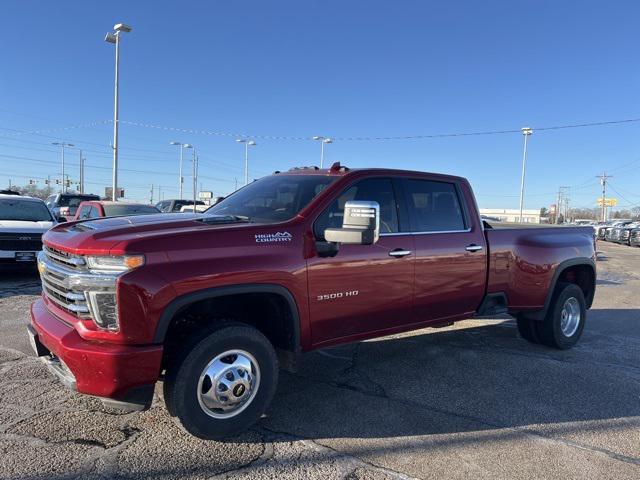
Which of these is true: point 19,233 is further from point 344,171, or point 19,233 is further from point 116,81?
point 116,81

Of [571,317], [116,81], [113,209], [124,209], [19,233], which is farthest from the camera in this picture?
[116,81]

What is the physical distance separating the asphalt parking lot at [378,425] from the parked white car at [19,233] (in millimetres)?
4195

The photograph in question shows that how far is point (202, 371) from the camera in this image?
128 inches

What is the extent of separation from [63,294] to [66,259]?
0.78 ft

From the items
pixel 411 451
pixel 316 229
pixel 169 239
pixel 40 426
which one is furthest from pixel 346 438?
pixel 40 426

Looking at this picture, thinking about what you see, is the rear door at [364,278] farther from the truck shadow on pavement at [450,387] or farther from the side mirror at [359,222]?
the truck shadow on pavement at [450,387]

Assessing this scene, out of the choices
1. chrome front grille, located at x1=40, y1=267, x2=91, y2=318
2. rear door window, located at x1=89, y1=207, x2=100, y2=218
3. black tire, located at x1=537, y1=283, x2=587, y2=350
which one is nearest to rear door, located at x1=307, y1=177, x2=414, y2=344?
chrome front grille, located at x1=40, y1=267, x2=91, y2=318

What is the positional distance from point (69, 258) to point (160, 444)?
4.57 ft

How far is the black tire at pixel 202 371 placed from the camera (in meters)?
3.19

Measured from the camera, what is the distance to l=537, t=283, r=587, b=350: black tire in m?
5.95

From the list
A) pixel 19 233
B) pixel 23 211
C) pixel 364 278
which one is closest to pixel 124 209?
pixel 23 211

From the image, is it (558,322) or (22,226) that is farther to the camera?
(22,226)

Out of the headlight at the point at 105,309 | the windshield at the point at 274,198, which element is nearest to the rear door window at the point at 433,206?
the windshield at the point at 274,198

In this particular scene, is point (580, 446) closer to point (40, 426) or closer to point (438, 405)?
point (438, 405)
